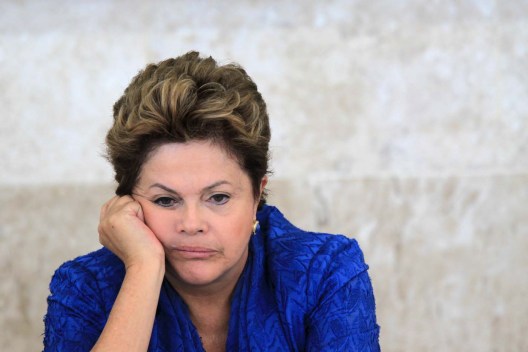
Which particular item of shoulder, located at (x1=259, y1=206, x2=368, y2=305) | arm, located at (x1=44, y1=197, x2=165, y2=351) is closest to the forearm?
arm, located at (x1=44, y1=197, x2=165, y2=351)

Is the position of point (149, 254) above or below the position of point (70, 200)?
below

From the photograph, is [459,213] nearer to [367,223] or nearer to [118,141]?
[367,223]

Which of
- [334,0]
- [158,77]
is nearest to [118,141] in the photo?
[158,77]

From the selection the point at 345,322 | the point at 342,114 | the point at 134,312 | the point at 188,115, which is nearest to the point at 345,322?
the point at 345,322

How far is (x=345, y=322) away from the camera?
241cm

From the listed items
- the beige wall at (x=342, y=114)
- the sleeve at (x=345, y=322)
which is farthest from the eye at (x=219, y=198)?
the beige wall at (x=342, y=114)

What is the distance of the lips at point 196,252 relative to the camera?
2.37m

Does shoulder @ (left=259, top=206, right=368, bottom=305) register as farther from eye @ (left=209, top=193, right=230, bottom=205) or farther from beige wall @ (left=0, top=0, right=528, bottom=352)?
beige wall @ (left=0, top=0, right=528, bottom=352)

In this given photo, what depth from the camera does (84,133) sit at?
3707mm

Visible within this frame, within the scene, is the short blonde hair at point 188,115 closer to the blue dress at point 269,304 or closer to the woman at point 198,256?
the woman at point 198,256

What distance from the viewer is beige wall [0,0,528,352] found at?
3680 mm

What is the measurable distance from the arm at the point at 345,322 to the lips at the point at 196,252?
0.34 m

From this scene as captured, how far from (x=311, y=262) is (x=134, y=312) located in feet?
1.73

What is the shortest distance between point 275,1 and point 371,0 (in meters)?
0.39
